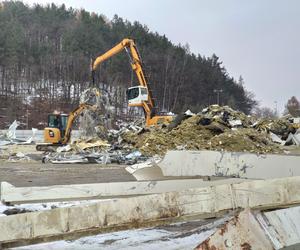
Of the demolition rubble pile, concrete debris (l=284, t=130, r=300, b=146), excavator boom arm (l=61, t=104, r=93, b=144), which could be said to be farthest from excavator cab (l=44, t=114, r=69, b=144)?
concrete debris (l=284, t=130, r=300, b=146)

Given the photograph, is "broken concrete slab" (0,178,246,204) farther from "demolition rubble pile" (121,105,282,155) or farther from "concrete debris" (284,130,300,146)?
"concrete debris" (284,130,300,146)

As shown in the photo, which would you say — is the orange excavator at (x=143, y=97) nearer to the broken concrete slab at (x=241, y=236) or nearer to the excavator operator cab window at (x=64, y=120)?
the excavator operator cab window at (x=64, y=120)

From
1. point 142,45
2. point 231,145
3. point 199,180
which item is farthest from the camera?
point 142,45

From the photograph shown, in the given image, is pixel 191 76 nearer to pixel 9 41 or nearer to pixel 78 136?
pixel 9 41

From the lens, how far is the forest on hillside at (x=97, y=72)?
91.6 meters

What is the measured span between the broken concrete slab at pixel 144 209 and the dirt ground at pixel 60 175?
26.9 ft

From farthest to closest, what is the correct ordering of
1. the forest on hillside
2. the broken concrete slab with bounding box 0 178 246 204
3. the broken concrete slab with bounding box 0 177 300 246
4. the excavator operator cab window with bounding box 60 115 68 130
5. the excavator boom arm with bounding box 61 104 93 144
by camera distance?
the forest on hillside < the excavator operator cab window with bounding box 60 115 68 130 < the excavator boom arm with bounding box 61 104 93 144 < the broken concrete slab with bounding box 0 178 246 204 < the broken concrete slab with bounding box 0 177 300 246

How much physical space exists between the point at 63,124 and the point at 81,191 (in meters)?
21.9

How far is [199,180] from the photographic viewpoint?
5191mm

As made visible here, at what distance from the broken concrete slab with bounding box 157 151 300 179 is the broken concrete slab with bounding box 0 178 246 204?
179mm

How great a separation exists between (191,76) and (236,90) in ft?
52.1

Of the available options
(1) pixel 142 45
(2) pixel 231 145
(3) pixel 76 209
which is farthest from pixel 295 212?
(1) pixel 142 45

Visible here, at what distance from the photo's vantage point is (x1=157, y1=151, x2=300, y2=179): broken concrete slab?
5.20 meters

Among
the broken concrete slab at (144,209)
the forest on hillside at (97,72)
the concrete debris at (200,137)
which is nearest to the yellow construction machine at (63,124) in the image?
the concrete debris at (200,137)
